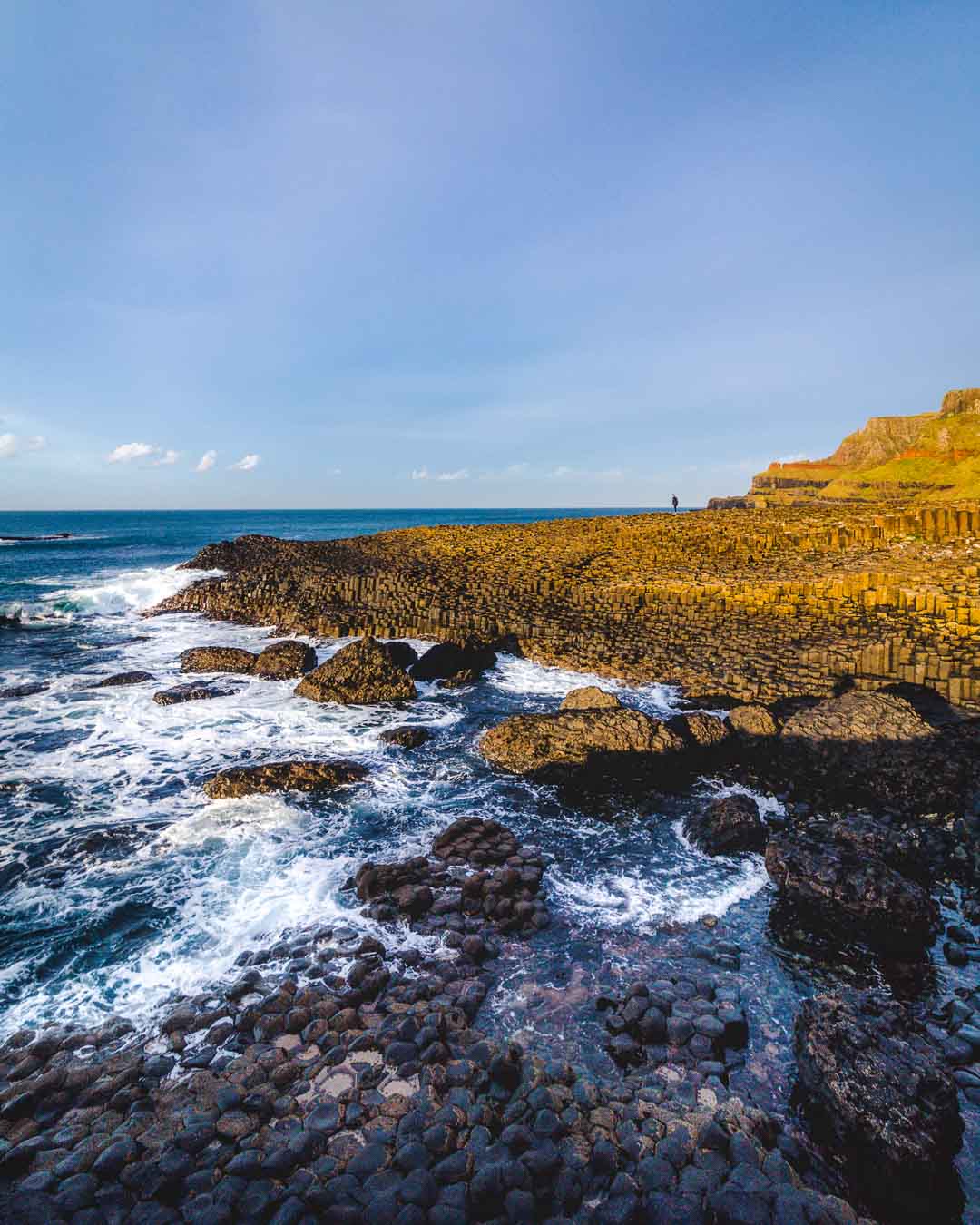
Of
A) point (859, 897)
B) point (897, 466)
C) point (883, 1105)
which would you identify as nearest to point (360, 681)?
point (859, 897)

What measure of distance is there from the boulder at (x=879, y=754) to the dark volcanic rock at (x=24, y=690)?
1920 cm

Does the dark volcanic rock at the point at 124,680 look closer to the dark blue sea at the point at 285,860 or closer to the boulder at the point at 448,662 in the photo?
the dark blue sea at the point at 285,860

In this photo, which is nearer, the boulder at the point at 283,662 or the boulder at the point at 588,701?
the boulder at the point at 588,701

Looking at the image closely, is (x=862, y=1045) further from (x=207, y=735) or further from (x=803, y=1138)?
(x=207, y=735)

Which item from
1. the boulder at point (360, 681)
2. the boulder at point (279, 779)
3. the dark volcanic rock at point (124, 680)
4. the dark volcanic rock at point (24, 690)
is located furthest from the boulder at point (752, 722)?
the dark volcanic rock at point (24, 690)

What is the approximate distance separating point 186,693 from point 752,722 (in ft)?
46.5

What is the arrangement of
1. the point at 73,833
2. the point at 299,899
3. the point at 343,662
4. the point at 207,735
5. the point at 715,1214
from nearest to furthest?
the point at 715,1214 → the point at 299,899 → the point at 73,833 → the point at 207,735 → the point at 343,662

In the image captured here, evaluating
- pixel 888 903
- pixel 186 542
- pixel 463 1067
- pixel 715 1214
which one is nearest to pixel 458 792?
pixel 463 1067

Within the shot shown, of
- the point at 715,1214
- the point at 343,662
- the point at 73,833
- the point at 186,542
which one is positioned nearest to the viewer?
the point at 715,1214

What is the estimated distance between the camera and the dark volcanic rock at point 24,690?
54.4ft

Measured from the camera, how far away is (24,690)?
16906 millimetres

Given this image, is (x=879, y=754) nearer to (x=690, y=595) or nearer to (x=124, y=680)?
(x=690, y=595)

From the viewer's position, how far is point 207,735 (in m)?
13.6

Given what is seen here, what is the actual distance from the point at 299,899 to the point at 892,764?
1022 cm
